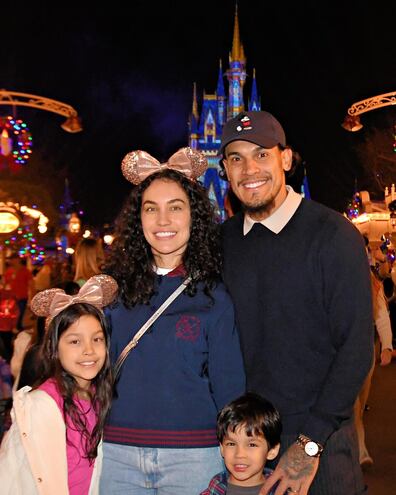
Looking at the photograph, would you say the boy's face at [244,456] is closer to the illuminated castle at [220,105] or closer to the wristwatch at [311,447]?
the wristwatch at [311,447]

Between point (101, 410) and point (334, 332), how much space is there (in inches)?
42.9

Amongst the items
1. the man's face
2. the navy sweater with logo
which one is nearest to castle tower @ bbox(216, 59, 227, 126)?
the man's face

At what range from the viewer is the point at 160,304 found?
269 cm

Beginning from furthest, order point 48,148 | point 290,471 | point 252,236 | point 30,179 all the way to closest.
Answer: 1. point 48,148
2. point 30,179
3. point 252,236
4. point 290,471

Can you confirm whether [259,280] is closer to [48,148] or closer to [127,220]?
[127,220]

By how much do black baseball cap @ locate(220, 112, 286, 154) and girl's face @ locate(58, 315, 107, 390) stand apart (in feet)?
3.62

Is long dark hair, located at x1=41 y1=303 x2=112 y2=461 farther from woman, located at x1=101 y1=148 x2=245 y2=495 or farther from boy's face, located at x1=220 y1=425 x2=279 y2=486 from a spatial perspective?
boy's face, located at x1=220 y1=425 x2=279 y2=486

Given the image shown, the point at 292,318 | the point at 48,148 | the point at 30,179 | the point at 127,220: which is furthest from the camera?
the point at 48,148

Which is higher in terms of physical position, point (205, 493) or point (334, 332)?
point (334, 332)

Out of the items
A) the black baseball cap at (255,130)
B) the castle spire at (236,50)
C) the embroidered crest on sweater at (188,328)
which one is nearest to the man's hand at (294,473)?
the embroidered crest on sweater at (188,328)

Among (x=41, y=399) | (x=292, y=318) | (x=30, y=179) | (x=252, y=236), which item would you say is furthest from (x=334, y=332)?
(x=30, y=179)

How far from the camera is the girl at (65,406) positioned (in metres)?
2.66

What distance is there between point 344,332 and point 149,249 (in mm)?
1029

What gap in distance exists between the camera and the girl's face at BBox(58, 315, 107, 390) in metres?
2.83
